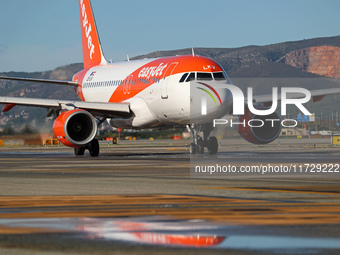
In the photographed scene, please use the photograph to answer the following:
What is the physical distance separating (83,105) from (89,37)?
45.0ft

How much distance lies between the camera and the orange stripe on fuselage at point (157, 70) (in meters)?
31.1

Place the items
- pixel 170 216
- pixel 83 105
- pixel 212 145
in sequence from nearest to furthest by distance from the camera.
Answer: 1. pixel 170 216
2. pixel 212 145
3. pixel 83 105

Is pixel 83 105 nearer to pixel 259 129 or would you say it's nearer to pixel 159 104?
pixel 159 104

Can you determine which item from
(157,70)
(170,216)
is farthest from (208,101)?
(170,216)

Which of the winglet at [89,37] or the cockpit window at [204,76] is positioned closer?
the cockpit window at [204,76]

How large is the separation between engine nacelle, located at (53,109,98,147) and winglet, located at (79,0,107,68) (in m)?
12.2

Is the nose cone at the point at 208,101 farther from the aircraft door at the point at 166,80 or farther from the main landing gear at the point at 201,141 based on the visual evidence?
the aircraft door at the point at 166,80

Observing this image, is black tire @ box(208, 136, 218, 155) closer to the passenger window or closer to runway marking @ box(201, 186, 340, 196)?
the passenger window

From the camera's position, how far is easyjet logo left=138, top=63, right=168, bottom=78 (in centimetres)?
3294

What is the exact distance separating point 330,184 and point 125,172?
6.78 metres

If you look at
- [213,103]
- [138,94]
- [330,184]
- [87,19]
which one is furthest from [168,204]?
[87,19]

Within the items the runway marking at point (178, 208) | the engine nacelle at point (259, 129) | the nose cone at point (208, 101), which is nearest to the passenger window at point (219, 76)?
the nose cone at point (208, 101)

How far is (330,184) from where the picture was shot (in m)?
15.5

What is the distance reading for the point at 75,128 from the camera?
1270 inches
